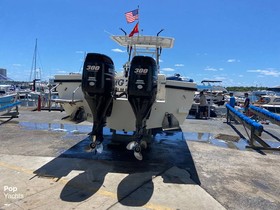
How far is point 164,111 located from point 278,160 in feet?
9.98

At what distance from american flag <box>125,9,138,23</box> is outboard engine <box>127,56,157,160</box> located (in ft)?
11.8

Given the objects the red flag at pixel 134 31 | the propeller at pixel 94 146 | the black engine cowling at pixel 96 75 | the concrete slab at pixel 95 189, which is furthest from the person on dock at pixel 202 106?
the propeller at pixel 94 146

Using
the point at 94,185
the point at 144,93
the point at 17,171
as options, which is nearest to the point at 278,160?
the point at 144,93

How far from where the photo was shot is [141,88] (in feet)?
16.3

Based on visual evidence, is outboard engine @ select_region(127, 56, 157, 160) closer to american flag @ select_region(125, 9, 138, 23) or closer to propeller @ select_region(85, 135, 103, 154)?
propeller @ select_region(85, 135, 103, 154)

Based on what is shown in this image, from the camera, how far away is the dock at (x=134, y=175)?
12.8 ft

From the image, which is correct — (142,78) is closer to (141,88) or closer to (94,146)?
(141,88)

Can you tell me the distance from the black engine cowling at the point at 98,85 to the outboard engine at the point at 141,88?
45cm

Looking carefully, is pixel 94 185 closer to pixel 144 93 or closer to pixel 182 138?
pixel 144 93

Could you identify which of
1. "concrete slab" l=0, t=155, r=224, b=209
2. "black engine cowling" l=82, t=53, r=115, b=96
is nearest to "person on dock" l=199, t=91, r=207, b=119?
"concrete slab" l=0, t=155, r=224, b=209

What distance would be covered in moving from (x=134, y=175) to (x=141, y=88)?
5.21ft

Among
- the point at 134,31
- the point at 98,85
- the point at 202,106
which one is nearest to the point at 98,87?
the point at 98,85

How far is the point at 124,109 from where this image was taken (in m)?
5.79

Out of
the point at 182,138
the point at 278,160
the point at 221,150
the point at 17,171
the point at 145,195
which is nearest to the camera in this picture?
the point at 145,195
